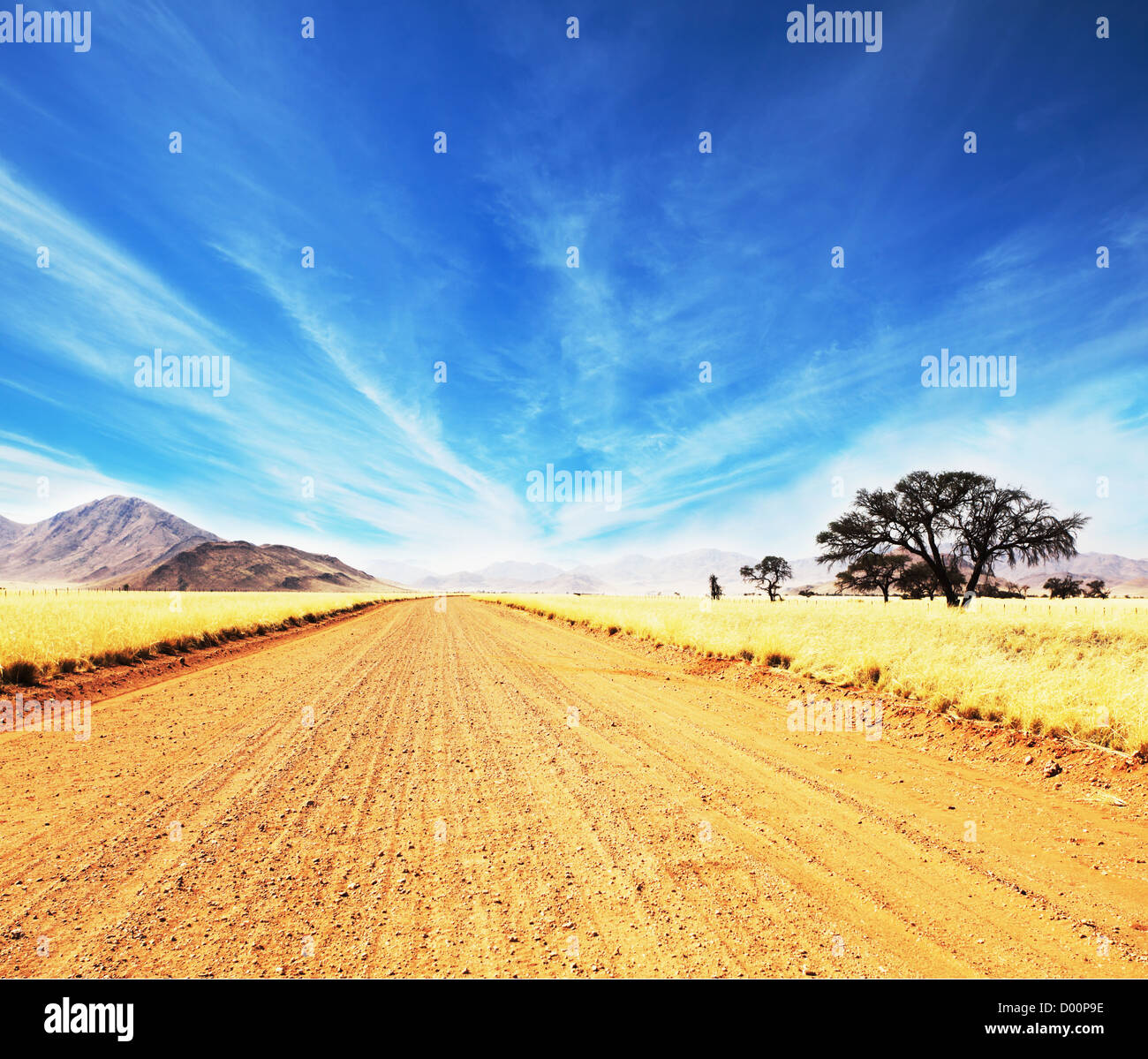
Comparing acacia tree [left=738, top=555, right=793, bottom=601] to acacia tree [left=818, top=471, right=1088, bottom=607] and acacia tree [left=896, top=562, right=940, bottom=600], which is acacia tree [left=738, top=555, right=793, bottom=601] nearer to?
acacia tree [left=896, top=562, right=940, bottom=600]

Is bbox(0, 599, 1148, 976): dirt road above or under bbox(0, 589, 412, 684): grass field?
under

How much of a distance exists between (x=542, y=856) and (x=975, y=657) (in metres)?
9.35

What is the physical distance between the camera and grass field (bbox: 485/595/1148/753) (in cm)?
616

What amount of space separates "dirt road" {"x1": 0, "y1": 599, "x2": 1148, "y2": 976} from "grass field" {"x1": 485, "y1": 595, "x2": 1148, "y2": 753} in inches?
59.2

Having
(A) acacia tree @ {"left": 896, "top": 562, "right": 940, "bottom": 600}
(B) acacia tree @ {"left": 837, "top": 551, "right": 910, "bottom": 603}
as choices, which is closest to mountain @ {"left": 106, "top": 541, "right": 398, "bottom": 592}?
(B) acacia tree @ {"left": 837, "top": 551, "right": 910, "bottom": 603}

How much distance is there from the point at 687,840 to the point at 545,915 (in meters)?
1.44

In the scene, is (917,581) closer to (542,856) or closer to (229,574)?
(542,856)

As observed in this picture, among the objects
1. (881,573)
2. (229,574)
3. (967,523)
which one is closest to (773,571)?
(881,573)

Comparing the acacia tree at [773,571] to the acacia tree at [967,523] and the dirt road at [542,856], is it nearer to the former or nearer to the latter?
the acacia tree at [967,523]

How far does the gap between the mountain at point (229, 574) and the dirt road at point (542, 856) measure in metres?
163

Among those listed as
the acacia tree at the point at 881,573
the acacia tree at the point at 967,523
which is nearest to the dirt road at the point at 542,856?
the acacia tree at the point at 967,523
